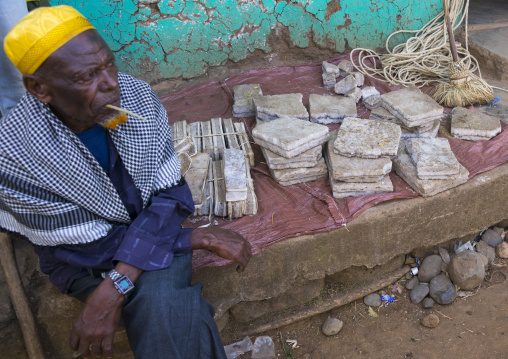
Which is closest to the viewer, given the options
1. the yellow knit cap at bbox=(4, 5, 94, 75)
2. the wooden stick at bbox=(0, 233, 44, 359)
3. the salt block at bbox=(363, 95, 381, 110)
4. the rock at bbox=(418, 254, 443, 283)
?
the yellow knit cap at bbox=(4, 5, 94, 75)

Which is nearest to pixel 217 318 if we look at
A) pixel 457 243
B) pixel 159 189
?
pixel 159 189

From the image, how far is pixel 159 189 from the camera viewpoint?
2.32 meters

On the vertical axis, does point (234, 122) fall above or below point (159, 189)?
below

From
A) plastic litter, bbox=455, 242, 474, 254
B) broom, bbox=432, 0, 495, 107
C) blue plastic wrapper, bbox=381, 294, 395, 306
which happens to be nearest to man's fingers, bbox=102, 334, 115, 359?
blue plastic wrapper, bbox=381, 294, 395, 306

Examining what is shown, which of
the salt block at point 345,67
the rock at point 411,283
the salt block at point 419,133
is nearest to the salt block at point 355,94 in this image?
the salt block at point 345,67

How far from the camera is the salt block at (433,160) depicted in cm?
299

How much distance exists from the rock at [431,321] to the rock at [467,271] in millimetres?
338

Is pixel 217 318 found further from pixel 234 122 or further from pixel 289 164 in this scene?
pixel 234 122

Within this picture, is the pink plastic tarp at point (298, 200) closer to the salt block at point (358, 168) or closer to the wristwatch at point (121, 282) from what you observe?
Result: the salt block at point (358, 168)

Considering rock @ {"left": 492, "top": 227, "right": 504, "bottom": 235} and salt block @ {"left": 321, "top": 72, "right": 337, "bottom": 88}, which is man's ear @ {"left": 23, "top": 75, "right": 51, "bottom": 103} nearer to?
salt block @ {"left": 321, "top": 72, "right": 337, "bottom": 88}

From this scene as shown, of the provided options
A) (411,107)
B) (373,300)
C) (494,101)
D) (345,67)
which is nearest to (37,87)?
(373,300)

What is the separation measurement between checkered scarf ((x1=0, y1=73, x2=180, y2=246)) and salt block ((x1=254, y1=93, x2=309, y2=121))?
4.87 ft

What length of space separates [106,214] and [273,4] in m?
3.05

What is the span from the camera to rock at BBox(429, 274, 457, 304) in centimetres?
314
